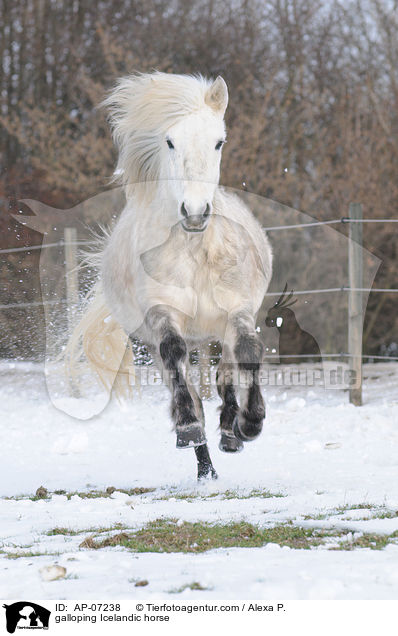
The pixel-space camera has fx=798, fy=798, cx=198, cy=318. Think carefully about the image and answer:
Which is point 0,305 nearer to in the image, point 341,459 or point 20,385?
point 20,385

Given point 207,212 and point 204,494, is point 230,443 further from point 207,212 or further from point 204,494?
point 207,212

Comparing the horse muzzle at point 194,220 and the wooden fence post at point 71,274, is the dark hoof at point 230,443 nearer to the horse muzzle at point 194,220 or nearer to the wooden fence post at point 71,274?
the horse muzzle at point 194,220

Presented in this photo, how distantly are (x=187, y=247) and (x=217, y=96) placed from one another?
0.81 meters

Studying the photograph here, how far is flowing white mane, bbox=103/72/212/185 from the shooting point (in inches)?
165

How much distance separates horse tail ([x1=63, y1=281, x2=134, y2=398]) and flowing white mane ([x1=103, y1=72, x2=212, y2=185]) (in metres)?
1.56

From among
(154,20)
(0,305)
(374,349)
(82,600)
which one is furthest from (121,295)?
(154,20)

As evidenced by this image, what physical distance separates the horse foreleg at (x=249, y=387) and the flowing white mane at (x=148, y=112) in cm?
106

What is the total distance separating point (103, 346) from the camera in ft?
20.3

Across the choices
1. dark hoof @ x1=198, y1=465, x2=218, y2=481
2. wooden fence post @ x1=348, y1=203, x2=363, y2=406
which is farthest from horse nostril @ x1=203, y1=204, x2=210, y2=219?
wooden fence post @ x1=348, y1=203, x2=363, y2=406

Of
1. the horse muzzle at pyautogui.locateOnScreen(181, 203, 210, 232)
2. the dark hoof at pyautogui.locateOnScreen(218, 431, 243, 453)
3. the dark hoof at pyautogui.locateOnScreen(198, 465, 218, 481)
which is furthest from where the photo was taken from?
the dark hoof at pyautogui.locateOnScreen(198, 465, 218, 481)

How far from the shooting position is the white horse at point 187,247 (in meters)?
3.97

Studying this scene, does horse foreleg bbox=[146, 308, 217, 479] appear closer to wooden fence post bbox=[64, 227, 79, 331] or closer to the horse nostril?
the horse nostril

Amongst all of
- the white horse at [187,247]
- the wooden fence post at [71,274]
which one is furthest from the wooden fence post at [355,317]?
the white horse at [187,247]

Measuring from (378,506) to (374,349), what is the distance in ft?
23.0
